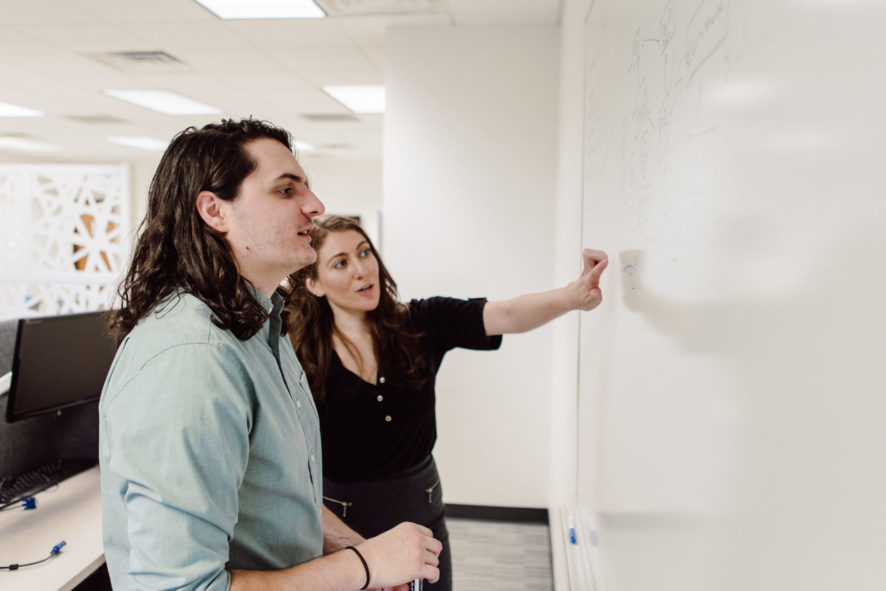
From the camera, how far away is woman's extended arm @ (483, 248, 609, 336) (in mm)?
967

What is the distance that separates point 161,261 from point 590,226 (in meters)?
0.73

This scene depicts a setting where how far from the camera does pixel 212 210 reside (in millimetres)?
780

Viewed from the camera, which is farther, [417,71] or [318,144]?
[318,144]

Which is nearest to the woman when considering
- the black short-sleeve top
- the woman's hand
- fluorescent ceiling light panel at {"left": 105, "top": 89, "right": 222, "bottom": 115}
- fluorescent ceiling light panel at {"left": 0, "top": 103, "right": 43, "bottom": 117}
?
the black short-sleeve top

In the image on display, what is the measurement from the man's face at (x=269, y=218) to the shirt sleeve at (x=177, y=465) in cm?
19

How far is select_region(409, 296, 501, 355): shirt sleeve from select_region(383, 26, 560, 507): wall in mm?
1220

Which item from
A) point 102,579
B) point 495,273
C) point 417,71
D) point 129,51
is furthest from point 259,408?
point 129,51

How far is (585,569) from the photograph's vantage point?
1077mm

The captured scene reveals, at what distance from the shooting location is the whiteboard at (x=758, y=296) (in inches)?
Result: 9.0

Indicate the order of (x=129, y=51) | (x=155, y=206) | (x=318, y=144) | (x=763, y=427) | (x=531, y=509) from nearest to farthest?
(x=763, y=427) → (x=155, y=206) → (x=531, y=509) → (x=129, y=51) → (x=318, y=144)

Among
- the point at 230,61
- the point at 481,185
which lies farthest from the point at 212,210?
the point at 230,61

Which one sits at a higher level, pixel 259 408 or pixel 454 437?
pixel 259 408

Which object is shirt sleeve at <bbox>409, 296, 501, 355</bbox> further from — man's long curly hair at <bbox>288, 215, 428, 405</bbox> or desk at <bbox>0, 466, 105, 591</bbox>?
desk at <bbox>0, 466, 105, 591</bbox>

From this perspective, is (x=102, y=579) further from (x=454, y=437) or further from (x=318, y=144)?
(x=318, y=144)
